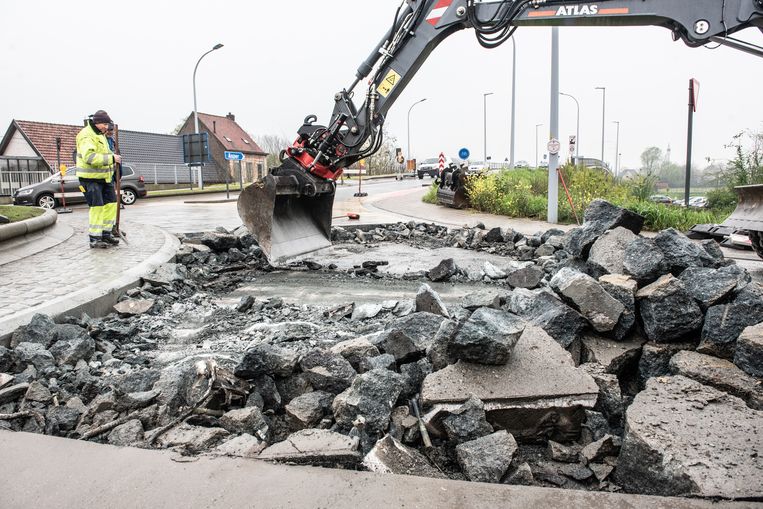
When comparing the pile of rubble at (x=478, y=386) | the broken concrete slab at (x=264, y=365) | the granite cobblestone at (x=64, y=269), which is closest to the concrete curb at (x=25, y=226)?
the granite cobblestone at (x=64, y=269)

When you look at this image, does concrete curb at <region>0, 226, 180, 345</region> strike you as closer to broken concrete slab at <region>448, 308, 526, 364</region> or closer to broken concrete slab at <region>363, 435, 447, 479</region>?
broken concrete slab at <region>363, 435, 447, 479</region>

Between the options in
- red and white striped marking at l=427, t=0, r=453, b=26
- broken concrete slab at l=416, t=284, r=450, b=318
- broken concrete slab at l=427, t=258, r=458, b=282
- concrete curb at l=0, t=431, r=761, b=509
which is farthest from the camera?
broken concrete slab at l=427, t=258, r=458, b=282

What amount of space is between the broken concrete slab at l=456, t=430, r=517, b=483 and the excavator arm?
17.2ft

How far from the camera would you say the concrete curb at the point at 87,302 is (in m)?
4.33

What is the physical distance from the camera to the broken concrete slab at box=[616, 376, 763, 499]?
2.22 metres

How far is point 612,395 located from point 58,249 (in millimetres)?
7893

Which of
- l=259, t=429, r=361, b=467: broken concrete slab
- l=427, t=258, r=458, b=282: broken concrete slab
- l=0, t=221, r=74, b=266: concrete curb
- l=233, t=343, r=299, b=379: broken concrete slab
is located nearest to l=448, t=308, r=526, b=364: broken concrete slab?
l=259, t=429, r=361, b=467: broken concrete slab

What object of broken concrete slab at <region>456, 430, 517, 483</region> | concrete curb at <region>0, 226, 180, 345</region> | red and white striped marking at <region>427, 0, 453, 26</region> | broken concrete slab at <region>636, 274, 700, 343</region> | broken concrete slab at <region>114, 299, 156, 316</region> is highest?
red and white striped marking at <region>427, 0, 453, 26</region>

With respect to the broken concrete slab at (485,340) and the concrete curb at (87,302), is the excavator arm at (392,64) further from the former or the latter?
the broken concrete slab at (485,340)

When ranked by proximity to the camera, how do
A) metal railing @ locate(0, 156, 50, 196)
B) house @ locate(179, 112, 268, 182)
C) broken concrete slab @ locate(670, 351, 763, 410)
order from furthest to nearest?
house @ locate(179, 112, 268, 182) < metal railing @ locate(0, 156, 50, 196) < broken concrete slab @ locate(670, 351, 763, 410)

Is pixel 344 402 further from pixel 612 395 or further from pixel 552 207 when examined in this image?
pixel 552 207

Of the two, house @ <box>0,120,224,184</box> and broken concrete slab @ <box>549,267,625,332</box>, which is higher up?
house @ <box>0,120,224,184</box>

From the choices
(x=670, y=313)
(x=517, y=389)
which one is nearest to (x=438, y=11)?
(x=670, y=313)

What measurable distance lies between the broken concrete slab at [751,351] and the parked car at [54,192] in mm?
21765
